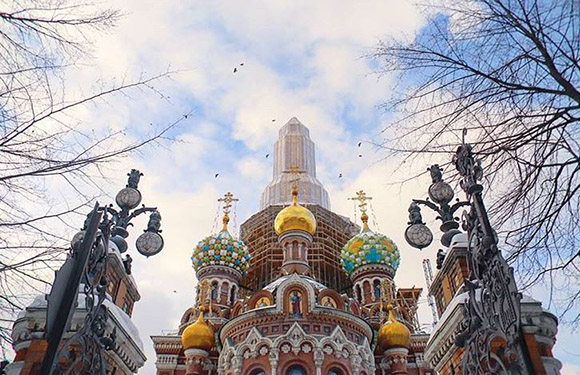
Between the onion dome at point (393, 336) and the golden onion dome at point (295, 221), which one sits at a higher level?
the golden onion dome at point (295, 221)

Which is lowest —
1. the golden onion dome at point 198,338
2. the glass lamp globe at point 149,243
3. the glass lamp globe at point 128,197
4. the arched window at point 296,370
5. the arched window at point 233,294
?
the glass lamp globe at point 149,243

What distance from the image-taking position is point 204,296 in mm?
27594

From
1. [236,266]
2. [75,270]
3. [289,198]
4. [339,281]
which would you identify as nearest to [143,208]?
[75,270]

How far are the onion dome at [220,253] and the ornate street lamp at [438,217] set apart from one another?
68.2 ft

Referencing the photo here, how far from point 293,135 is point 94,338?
143ft

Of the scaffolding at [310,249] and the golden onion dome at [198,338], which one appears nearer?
the golden onion dome at [198,338]

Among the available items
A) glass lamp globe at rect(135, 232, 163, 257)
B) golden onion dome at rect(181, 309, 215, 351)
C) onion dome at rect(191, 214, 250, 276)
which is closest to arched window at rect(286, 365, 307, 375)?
golden onion dome at rect(181, 309, 215, 351)

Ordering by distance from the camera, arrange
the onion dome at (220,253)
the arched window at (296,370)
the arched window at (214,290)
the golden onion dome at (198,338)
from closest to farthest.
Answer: the arched window at (296,370)
the golden onion dome at (198,338)
the arched window at (214,290)
the onion dome at (220,253)

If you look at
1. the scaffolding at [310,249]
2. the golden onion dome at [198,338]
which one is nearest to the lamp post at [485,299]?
the golden onion dome at [198,338]

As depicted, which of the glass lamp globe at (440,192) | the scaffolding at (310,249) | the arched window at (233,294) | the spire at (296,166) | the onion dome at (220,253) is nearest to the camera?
the glass lamp globe at (440,192)

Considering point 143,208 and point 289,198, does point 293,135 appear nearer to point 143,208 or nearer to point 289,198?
point 289,198

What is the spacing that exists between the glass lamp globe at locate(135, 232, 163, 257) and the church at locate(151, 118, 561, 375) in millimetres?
6069

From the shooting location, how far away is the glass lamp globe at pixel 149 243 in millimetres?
10703

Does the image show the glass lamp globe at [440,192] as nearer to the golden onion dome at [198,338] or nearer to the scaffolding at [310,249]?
the golden onion dome at [198,338]
